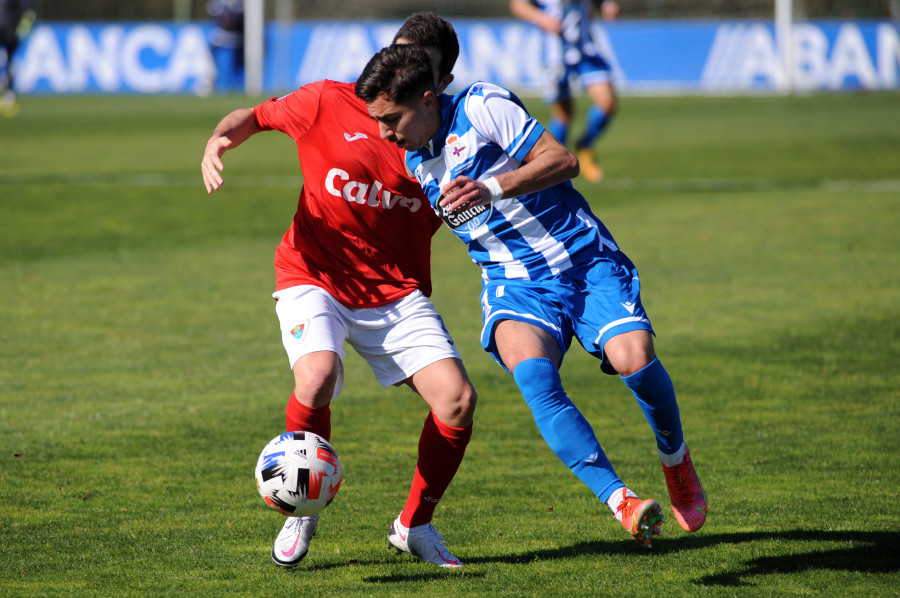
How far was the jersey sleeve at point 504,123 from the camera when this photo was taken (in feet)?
13.8

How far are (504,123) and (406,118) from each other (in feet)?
1.24

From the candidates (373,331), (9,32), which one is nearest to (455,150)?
(373,331)

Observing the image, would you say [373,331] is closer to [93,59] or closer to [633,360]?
[633,360]

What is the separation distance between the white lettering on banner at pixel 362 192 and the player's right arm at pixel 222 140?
1.15ft

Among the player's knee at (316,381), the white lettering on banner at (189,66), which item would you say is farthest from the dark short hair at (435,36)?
the white lettering on banner at (189,66)

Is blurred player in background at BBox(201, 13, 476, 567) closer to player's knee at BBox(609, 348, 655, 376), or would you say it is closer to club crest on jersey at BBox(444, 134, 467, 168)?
club crest on jersey at BBox(444, 134, 467, 168)

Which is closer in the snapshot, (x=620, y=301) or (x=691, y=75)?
(x=620, y=301)

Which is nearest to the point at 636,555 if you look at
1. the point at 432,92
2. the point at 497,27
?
the point at 432,92

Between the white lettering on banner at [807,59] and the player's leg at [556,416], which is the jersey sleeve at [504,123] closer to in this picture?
the player's leg at [556,416]

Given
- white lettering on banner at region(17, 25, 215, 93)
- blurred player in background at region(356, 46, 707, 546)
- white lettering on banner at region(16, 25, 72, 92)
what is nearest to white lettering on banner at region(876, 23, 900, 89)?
white lettering on banner at region(17, 25, 215, 93)

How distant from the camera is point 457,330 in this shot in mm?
8297

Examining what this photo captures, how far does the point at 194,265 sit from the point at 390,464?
18.8 feet

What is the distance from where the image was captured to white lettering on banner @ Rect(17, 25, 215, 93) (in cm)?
3378

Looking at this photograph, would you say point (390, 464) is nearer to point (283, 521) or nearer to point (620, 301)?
point (283, 521)
